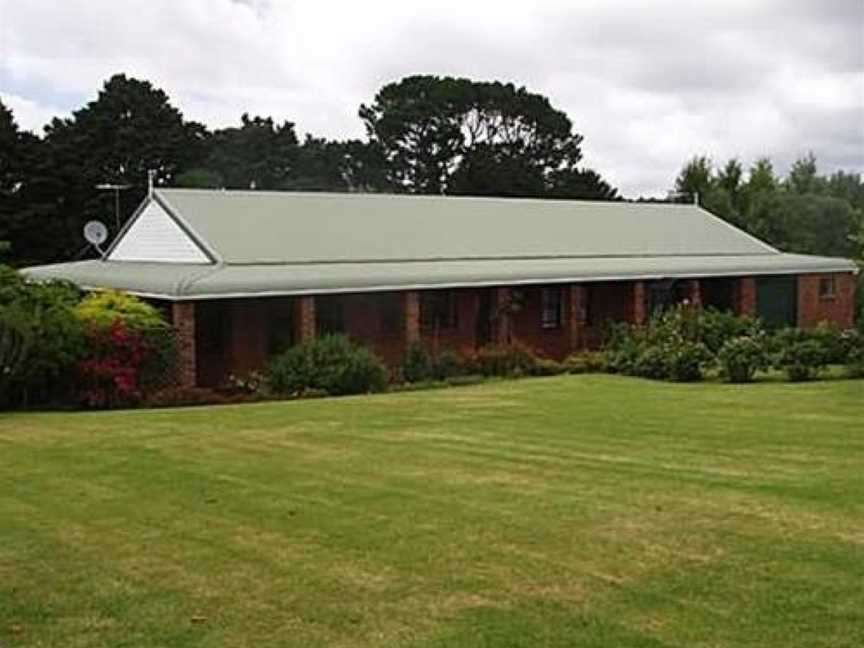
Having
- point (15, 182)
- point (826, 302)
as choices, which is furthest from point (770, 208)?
point (15, 182)

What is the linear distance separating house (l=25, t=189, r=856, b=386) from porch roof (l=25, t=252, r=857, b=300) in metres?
0.05

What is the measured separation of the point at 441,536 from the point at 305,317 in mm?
17785

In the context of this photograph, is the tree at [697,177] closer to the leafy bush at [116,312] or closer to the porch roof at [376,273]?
the porch roof at [376,273]

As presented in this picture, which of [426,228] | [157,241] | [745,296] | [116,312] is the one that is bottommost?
[116,312]

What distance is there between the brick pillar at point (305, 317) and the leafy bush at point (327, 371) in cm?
230

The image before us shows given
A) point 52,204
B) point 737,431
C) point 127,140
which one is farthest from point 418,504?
point 127,140

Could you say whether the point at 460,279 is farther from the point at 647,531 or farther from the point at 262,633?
the point at 262,633

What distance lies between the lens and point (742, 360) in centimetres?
2227

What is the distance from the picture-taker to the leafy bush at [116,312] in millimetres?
21719

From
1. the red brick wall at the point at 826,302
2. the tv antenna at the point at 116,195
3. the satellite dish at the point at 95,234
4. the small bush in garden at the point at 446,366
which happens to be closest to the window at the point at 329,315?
the small bush in garden at the point at 446,366

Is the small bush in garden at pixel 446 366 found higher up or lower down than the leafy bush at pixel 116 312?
lower down

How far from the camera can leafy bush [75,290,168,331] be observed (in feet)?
71.3

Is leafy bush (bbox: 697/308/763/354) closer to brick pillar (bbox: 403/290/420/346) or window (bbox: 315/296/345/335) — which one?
brick pillar (bbox: 403/290/420/346)

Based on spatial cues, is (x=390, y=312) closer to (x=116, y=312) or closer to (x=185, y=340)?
(x=185, y=340)
